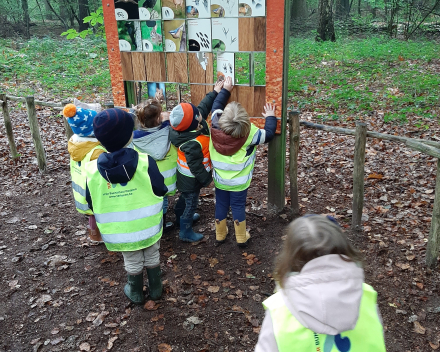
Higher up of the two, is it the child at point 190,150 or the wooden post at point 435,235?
the child at point 190,150

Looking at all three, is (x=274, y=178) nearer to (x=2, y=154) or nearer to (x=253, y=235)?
(x=253, y=235)

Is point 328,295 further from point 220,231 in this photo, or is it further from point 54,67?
point 54,67

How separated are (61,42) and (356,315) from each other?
20.7m

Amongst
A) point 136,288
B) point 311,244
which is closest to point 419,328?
point 311,244

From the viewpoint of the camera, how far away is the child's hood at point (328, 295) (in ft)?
4.99

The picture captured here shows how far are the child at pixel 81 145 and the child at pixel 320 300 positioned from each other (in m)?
2.81

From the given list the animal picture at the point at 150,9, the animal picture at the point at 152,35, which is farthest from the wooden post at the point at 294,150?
the animal picture at the point at 150,9

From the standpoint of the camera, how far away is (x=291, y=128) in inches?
191

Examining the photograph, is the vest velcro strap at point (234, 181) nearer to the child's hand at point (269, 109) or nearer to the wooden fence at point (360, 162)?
the child's hand at point (269, 109)

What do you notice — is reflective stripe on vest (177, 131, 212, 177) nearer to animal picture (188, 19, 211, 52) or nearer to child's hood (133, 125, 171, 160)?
child's hood (133, 125, 171, 160)

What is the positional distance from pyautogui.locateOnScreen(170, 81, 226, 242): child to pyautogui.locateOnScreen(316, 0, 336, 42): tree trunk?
13.4 m

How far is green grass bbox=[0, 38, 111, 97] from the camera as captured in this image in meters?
12.9

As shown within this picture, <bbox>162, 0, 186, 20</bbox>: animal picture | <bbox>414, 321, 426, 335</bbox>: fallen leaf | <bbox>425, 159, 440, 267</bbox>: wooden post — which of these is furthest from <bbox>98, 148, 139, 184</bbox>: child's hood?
<bbox>425, 159, 440, 267</bbox>: wooden post

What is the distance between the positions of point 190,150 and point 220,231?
43.1 inches
